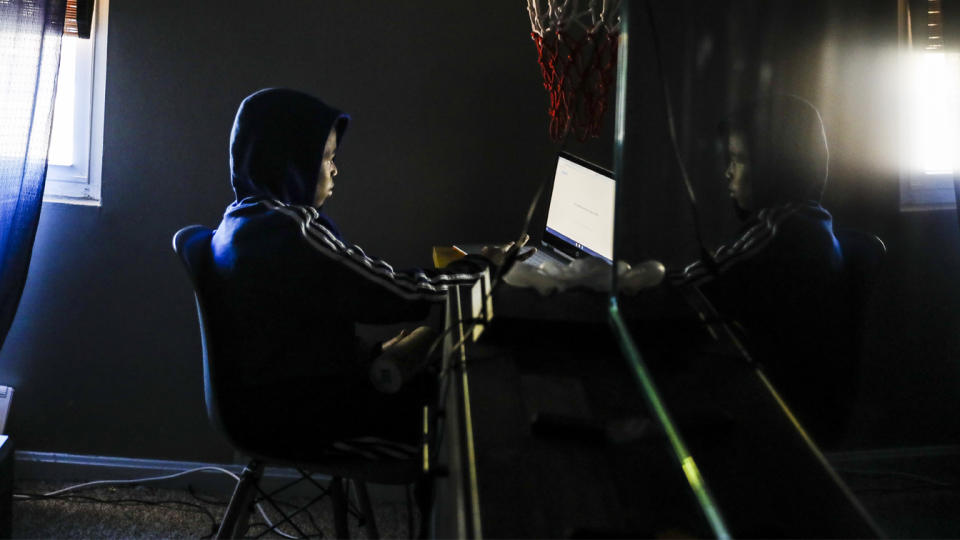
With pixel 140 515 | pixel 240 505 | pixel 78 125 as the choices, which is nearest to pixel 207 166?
pixel 78 125

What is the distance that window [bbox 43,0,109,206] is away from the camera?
9.26 ft

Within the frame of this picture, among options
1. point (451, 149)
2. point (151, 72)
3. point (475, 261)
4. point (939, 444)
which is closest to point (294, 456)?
point (475, 261)

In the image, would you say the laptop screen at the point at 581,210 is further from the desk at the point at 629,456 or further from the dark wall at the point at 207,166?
the desk at the point at 629,456

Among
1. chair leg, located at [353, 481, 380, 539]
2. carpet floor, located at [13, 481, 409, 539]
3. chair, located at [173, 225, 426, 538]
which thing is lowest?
carpet floor, located at [13, 481, 409, 539]

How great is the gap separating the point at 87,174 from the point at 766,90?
2.69m

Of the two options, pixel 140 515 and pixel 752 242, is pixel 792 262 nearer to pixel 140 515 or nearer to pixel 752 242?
pixel 752 242

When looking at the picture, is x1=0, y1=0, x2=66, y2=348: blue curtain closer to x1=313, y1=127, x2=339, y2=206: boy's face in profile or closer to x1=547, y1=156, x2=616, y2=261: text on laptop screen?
x1=313, y1=127, x2=339, y2=206: boy's face in profile

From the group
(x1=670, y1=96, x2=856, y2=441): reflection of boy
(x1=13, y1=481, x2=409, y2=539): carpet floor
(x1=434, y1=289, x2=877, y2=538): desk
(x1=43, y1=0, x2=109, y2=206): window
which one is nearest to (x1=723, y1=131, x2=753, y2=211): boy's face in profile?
(x1=670, y1=96, x2=856, y2=441): reflection of boy

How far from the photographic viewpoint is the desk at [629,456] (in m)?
0.56

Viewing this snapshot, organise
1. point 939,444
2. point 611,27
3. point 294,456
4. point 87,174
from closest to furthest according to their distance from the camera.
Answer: point 939,444
point 294,456
point 611,27
point 87,174

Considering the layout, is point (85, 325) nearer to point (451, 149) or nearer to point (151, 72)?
point (151, 72)

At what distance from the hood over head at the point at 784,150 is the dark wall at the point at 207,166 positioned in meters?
2.29

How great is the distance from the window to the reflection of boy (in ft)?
8.56

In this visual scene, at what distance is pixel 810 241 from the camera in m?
0.50
